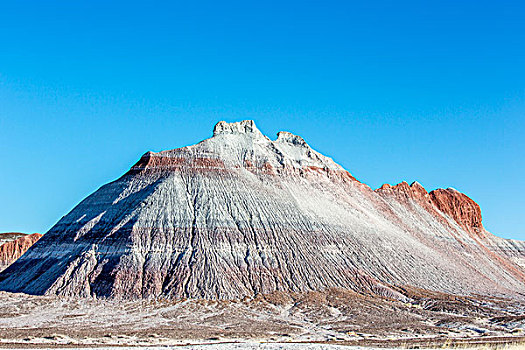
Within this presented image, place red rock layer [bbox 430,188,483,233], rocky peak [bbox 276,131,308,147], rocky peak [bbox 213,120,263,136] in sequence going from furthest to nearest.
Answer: red rock layer [bbox 430,188,483,233]
rocky peak [bbox 276,131,308,147]
rocky peak [bbox 213,120,263,136]

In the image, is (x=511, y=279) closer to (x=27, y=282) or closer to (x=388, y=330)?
(x=388, y=330)

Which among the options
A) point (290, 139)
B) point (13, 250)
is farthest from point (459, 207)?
point (13, 250)

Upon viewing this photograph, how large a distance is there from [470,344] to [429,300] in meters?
23.7

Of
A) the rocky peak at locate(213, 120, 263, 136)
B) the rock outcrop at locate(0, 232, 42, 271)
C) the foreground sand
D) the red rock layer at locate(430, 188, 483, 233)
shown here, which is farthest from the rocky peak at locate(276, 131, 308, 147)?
the rock outcrop at locate(0, 232, 42, 271)

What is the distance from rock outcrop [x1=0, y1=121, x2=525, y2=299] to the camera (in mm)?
58125

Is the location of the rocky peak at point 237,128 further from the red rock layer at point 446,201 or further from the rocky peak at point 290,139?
the red rock layer at point 446,201

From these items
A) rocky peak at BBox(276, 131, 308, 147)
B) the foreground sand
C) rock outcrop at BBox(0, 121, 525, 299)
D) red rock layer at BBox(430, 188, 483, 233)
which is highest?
rocky peak at BBox(276, 131, 308, 147)

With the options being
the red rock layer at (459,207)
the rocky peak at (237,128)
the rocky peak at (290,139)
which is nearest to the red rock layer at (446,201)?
the red rock layer at (459,207)

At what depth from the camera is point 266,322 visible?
46250mm

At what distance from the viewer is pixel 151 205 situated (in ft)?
218

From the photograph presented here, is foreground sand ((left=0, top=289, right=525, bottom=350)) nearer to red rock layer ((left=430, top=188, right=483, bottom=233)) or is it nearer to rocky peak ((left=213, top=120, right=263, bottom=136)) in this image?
rocky peak ((left=213, top=120, right=263, bottom=136))

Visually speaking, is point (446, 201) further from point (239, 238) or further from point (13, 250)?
point (13, 250)

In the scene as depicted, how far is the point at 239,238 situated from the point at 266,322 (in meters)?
18.9

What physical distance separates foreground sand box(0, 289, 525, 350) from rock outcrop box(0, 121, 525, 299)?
290 centimetres
